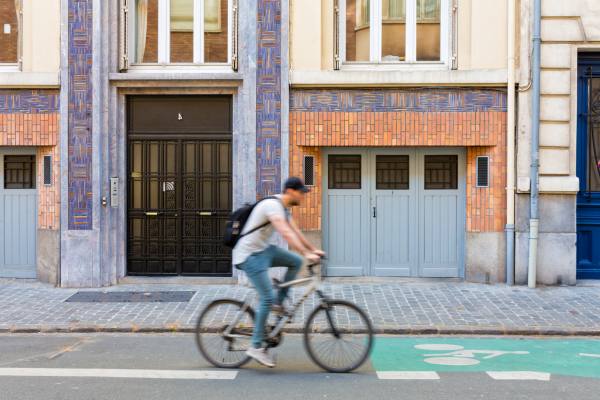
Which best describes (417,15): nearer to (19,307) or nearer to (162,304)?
(162,304)

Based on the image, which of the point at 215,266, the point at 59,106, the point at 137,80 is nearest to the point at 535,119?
the point at 215,266

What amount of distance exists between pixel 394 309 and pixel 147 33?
663 centimetres

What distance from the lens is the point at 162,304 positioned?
10.5 m

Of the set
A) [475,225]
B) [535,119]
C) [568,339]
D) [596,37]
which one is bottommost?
[568,339]

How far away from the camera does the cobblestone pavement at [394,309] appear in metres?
9.00

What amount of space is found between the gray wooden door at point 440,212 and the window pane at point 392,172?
0.26m

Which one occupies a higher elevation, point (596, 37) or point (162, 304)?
point (596, 37)

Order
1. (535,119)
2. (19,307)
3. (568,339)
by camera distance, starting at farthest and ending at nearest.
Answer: (535,119) → (19,307) → (568,339)

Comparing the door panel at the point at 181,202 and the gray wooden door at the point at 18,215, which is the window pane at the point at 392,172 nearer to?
the door panel at the point at 181,202

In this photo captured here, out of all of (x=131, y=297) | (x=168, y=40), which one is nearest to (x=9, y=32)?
(x=168, y=40)

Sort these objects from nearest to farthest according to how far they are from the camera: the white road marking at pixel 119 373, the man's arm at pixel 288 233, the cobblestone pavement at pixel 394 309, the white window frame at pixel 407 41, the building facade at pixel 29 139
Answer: the man's arm at pixel 288 233 → the white road marking at pixel 119 373 → the cobblestone pavement at pixel 394 309 → the building facade at pixel 29 139 → the white window frame at pixel 407 41

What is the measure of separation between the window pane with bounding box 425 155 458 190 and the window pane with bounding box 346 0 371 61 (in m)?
2.17

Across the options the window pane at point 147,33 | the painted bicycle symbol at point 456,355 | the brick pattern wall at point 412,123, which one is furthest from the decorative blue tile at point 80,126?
the painted bicycle symbol at point 456,355

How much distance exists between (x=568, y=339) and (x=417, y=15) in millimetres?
6323
